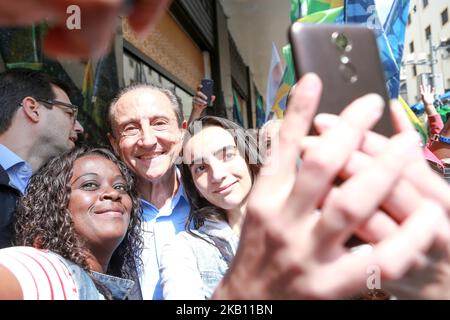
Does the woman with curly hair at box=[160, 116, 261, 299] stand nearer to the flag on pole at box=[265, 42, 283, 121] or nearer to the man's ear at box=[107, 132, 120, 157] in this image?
the man's ear at box=[107, 132, 120, 157]

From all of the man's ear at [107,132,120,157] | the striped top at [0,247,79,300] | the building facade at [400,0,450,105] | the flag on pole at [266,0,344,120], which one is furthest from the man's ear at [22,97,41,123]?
the building facade at [400,0,450,105]

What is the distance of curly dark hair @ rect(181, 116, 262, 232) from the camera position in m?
0.86

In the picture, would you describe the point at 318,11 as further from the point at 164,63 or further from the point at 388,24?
the point at 164,63

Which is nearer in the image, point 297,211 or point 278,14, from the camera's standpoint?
point 297,211

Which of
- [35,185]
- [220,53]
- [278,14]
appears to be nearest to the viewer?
[35,185]

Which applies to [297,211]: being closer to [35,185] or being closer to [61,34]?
[61,34]

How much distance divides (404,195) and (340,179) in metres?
0.05

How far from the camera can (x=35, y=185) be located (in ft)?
2.95

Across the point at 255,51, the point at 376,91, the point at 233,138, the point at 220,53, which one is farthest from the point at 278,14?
the point at 220,53

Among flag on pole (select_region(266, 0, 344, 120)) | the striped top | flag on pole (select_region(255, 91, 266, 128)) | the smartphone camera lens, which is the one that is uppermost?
flag on pole (select_region(266, 0, 344, 120))

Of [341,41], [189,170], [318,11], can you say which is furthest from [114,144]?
[341,41]

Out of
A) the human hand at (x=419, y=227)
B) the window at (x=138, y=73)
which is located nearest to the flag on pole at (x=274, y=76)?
the window at (x=138, y=73)

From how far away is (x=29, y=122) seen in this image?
1149 mm

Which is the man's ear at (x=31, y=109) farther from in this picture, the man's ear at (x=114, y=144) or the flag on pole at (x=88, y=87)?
the flag on pole at (x=88, y=87)
